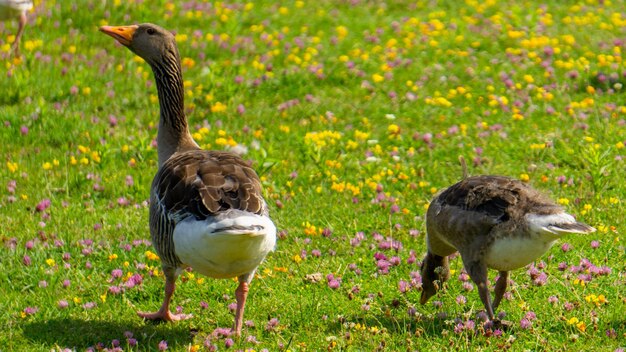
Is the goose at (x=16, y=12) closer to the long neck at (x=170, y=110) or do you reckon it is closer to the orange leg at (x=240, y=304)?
the long neck at (x=170, y=110)

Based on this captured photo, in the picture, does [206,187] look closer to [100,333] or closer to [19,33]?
[100,333]

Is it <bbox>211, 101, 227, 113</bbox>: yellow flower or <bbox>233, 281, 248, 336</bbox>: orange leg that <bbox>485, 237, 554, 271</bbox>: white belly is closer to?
<bbox>233, 281, 248, 336</bbox>: orange leg

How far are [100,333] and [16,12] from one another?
25.4ft

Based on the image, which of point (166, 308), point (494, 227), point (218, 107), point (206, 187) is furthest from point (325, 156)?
point (206, 187)

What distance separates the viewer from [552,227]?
6652 mm

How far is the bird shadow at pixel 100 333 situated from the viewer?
7184 millimetres

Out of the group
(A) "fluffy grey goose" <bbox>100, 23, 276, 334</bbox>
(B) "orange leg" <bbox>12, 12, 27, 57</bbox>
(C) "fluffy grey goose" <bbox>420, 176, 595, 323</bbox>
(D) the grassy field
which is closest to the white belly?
(C) "fluffy grey goose" <bbox>420, 176, 595, 323</bbox>

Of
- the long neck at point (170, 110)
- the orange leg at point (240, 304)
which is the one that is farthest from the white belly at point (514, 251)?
the long neck at point (170, 110)

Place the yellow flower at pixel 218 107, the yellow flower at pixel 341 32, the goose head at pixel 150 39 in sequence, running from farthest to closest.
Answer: the yellow flower at pixel 341 32 → the yellow flower at pixel 218 107 → the goose head at pixel 150 39

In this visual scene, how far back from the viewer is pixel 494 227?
7.12 m

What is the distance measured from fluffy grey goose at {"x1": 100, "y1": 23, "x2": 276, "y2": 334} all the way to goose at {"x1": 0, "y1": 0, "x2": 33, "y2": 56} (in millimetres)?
6281

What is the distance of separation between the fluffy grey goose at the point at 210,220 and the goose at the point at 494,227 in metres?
1.48

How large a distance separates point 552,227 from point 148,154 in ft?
19.1

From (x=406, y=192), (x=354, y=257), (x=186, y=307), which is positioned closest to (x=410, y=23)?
(x=406, y=192)
